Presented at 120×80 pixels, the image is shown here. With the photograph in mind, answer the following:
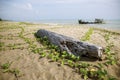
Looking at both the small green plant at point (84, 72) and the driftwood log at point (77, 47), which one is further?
the driftwood log at point (77, 47)

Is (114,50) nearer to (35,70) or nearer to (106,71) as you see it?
(106,71)

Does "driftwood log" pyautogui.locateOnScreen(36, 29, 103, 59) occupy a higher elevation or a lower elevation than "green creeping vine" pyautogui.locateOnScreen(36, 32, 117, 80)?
higher

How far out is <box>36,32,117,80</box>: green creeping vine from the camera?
524 centimetres

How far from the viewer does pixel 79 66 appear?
590 cm

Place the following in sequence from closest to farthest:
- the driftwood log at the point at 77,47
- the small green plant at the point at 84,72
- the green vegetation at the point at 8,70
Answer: the small green plant at the point at 84,72, the green vegetation at the point at 8,70, the driftwood log at the point at 77,47

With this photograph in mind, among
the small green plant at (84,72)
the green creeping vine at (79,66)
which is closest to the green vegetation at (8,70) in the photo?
the green creeping vine at (79,66)

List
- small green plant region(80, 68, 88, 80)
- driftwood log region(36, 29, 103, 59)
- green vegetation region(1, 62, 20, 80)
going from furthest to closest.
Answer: driftwood log region(36, 29, 103, 59)
green vegetation region(1, 62, 20, 80)
small green plant region(80, 68, 88, 80)

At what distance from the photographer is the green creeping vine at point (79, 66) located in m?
5.24

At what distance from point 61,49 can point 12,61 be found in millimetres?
2427

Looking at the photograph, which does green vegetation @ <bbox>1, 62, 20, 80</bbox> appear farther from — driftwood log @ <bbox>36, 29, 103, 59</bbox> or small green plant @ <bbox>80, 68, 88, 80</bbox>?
driftwood log @ <bbox>36, 29, 103, 59</bbox>

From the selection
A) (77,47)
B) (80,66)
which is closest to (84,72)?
(80,66)

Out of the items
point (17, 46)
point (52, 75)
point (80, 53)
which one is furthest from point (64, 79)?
point (17, 46)

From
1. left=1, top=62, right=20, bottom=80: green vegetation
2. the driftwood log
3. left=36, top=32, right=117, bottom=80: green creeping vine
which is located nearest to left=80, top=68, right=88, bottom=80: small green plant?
left=36, top=32, right=117, bottom=80: green creeping vine

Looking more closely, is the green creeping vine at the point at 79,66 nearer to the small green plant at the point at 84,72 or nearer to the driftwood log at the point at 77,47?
the small green plant at the point at 84,72
